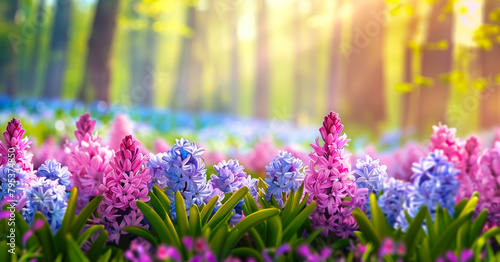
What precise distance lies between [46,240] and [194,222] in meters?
0.58

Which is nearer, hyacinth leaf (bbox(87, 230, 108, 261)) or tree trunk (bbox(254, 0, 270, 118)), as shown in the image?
hyacinth leaf (bbox(87, 230, 108, 261))

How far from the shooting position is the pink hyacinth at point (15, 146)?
2219 mm

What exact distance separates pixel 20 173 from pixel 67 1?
1258cm

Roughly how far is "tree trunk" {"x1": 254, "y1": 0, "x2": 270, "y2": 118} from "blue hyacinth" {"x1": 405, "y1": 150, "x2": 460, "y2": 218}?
13.4m

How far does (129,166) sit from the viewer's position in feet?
6.83

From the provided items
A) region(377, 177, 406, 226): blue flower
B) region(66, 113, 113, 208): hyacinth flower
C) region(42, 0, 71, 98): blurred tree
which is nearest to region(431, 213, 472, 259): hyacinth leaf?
region(377, 177, 406, 226): blue flower

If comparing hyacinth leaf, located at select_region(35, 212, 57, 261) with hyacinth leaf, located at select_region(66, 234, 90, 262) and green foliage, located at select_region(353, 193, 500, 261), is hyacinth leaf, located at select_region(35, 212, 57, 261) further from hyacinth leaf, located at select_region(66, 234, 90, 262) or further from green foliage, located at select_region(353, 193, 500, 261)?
green foliage, located at select_region(353, 193, 500, 261)

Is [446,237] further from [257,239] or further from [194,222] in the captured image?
[194,222]

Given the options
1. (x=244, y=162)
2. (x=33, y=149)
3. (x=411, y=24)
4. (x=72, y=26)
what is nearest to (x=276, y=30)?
(x=411, y=24)

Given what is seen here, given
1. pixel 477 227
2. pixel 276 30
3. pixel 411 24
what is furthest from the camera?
pixel 276 30

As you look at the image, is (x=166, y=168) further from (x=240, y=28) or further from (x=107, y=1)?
(x=240, y=28)

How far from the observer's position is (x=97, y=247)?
6.31 feet

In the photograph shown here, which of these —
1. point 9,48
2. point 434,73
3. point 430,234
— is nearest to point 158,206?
point 430,234

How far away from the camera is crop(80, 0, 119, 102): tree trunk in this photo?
1017cm
